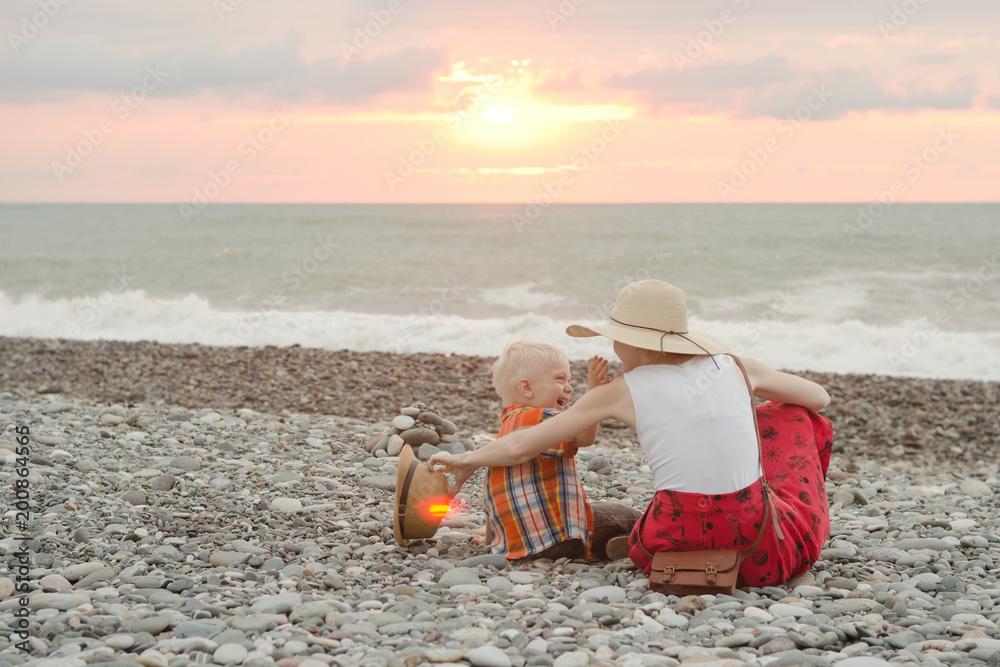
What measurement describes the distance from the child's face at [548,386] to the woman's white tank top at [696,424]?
54cm

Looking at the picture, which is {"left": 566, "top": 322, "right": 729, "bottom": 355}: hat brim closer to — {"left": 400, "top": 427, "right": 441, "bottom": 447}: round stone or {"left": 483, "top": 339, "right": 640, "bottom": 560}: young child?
{"left": 483, "top": 339, "right": 640, "bottom": 560}: young child

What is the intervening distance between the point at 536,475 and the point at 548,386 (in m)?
0.43

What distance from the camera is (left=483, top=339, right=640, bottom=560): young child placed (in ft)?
12.2

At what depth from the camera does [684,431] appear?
10.6 feet

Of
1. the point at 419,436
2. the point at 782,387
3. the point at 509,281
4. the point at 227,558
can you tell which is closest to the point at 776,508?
the point at 782,387

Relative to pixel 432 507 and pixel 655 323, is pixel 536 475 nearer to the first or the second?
pixel 432 507

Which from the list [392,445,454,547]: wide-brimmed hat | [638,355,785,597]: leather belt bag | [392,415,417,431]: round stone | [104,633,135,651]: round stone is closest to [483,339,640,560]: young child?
[392,445,454,547]: wide-brimmed hat

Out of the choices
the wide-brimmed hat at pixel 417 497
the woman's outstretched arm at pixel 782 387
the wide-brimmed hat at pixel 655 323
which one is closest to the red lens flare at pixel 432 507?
the wide-brimmed hat at pixel 417 497

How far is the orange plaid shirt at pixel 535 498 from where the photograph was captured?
372 cm

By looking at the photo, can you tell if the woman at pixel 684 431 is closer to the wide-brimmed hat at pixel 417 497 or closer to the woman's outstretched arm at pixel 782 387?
the woman's outstretched arm at pixel 782 387

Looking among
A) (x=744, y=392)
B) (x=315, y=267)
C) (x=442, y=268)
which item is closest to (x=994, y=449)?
(x=744, y=392)

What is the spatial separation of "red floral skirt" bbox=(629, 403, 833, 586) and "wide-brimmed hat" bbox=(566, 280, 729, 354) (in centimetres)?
63

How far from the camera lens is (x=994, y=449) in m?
8.48

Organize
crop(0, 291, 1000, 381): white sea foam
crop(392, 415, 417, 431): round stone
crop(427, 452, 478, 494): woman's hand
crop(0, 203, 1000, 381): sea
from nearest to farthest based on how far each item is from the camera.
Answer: crop(427, 452, 478, 494): woman's hand → crop(392, 415, 417, 431): round stone → crop(0, 291, 1000, 381): white sea foam → crop(0, 203, 1000, 381): sea
